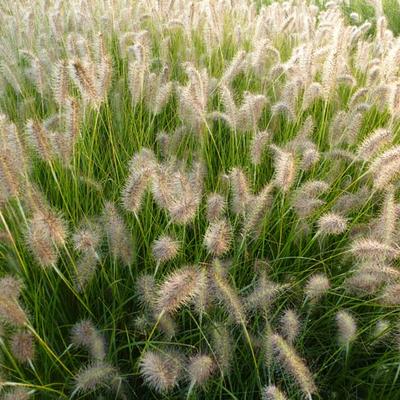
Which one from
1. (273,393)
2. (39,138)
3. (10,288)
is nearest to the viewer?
(273,393)

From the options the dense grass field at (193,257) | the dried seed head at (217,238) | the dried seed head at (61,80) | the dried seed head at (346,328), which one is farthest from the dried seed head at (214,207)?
the dried seed head at (61,80)

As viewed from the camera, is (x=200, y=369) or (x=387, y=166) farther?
(x=387, y=166)

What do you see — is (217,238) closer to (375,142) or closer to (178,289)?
(178,289)

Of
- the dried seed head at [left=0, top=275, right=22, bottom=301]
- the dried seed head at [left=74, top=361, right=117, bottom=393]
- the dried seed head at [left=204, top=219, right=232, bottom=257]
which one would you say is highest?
the dried seed head at [left=0, top=275, right=22, bottom=301]

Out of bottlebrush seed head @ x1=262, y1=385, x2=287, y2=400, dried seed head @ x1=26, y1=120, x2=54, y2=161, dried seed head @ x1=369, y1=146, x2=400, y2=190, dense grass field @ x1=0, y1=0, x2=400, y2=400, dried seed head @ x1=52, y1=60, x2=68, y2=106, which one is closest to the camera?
bottlebrush seed head @ x1=262, y1=385, x2=287, y2=400

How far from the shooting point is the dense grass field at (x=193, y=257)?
1.61 metres

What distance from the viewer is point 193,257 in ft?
7.30

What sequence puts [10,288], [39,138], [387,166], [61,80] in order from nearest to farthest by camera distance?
1. [10,288]
2. [39,138]
3. [387,166]
4. [61,80]

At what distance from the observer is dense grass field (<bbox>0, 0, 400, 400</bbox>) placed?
161 centimetres

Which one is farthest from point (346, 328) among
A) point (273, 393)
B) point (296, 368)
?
point (273, 393)

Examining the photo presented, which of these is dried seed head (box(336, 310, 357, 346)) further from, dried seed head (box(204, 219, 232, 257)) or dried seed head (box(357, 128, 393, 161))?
dried seed head (box(357, 128, 393, 161))

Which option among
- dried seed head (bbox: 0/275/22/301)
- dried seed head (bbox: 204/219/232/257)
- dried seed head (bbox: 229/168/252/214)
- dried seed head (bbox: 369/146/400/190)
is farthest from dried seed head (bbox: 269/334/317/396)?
→ dried seed head (bbox: 369/146/400/190)

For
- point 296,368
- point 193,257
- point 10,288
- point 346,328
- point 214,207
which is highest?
point 10,288

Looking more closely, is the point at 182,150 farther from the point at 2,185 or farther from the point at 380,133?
the point at 2,185
